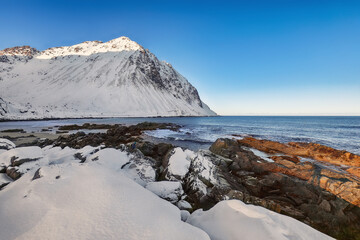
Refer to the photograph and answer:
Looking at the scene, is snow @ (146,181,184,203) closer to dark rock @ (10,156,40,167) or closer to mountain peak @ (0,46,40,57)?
dark rock @ (10,156,40,167)

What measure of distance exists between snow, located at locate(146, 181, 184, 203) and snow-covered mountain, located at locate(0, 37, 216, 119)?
75.3 meters

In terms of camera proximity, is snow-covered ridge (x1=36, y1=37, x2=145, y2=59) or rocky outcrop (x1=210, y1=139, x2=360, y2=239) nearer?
rocky outcrop (x1=210, y1=139, x2=360, y2=239)

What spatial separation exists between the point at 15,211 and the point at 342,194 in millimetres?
9797

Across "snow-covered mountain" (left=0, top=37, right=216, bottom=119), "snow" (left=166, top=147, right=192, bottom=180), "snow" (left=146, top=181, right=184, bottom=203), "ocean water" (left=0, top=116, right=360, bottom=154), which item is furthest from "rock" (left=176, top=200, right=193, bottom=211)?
"snow-covered mountain" (left=0, top=37, right=216, bottom=119)

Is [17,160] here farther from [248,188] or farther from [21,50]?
[21,50]

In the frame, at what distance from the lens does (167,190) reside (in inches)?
191

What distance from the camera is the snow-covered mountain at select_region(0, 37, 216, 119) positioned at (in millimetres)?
83062

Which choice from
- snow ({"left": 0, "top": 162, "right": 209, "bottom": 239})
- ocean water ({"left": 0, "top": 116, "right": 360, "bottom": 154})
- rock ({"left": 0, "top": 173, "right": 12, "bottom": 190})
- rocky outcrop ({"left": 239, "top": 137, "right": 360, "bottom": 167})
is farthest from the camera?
ocean water ({"left": 0, "top": 116, "right": 360, "bottom": 154})

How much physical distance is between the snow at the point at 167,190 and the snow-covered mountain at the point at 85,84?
75317mm

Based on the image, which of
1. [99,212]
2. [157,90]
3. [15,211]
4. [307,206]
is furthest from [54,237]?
[157,90]

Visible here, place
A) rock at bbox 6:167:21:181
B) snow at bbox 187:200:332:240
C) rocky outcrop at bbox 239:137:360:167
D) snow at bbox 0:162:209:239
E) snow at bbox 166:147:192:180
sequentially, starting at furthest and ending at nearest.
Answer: rocky outcrop at bbox 239:137:360:167
snow at bbox 166:147:192:180
rock at bbox 6:167:21:181
snow at bbox 187:200:332:240
snow at bbox 0:162:209:239

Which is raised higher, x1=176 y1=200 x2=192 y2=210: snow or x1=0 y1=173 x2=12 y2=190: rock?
x1=0 y1=173 x2=12 y2=190: rock

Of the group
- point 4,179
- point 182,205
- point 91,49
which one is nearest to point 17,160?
point 4,179

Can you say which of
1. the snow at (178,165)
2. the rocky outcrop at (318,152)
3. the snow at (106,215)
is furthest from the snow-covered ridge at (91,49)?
the snow at (106,215)
